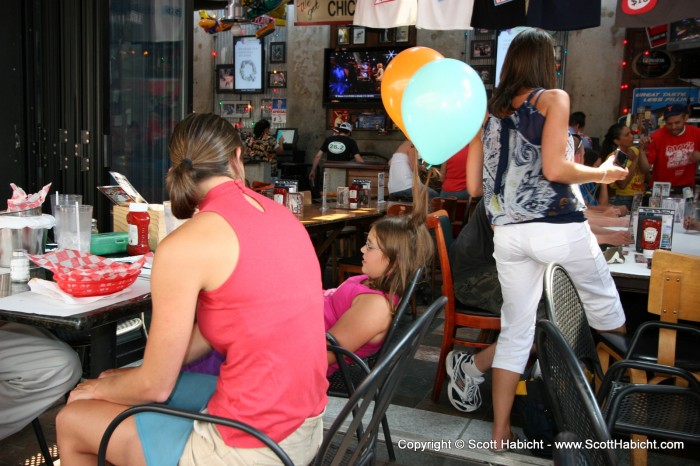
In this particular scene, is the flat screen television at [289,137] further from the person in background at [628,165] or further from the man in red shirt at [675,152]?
the man in red shirt at [675,152]

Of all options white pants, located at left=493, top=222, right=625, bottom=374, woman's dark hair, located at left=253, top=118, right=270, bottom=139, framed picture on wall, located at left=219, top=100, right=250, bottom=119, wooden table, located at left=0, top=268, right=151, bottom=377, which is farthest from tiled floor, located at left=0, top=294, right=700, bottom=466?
framed picture on wall, located at left=219, top=100, right=250, bottom=119

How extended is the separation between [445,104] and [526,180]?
0.47m

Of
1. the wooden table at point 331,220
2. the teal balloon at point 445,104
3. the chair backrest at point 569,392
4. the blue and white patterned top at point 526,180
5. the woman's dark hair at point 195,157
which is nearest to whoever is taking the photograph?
the chair backrest at point 569,392

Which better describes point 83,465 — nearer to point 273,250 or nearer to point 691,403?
point 273,250

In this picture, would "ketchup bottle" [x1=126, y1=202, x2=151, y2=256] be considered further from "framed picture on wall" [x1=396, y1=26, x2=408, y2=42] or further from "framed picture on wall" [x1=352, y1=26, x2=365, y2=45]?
"framed picture on wall" [x1=352, y1=26, x2=365, y2=45]

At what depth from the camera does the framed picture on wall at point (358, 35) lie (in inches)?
437

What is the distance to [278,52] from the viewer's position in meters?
12.2

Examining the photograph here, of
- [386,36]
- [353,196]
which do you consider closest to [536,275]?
[353,196]

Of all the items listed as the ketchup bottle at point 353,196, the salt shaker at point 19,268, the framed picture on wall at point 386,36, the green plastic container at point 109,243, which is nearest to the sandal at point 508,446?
the green plastic container at point 109,243

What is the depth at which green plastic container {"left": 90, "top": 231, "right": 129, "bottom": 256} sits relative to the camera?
268 centimetres

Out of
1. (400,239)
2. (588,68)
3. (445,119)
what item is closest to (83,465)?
(400,239)

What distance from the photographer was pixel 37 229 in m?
2.39

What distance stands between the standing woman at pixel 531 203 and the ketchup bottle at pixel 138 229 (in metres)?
1.51

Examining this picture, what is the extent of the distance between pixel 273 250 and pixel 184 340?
0.29 m
